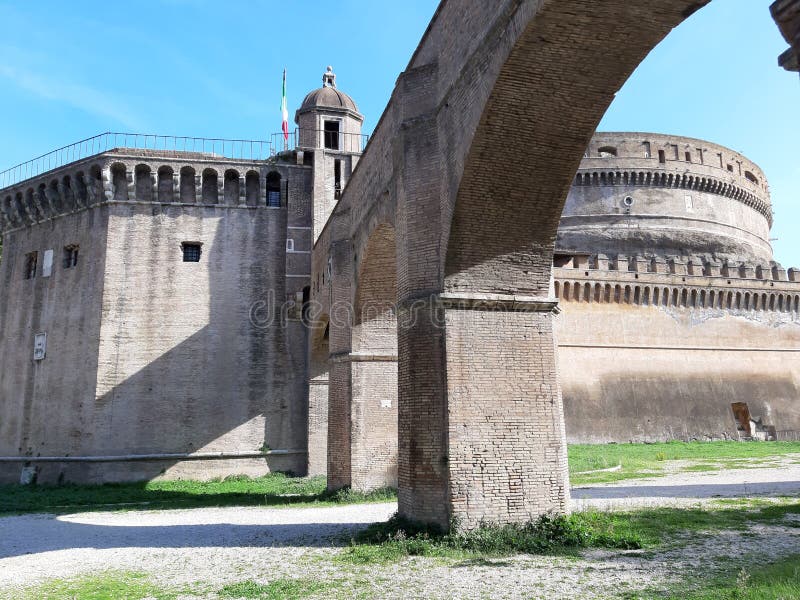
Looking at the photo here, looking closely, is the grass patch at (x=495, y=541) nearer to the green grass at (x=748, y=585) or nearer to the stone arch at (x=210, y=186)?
the green grass at (x=748, y=585)

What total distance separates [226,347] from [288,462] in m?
3.98

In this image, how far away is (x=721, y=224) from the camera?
3984cm

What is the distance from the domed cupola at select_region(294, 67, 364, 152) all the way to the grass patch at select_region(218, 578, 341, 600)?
16996 mm

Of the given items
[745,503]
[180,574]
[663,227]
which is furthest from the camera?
[663,227]

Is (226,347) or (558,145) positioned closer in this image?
(558,145)

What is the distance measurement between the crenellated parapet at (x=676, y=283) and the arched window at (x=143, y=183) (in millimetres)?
16473

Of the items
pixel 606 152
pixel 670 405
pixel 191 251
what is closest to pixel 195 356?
pixel 191 251

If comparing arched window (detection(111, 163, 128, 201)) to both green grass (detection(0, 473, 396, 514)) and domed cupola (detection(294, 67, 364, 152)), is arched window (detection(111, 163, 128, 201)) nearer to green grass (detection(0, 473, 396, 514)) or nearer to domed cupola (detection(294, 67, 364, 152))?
domed cupola (detection(294, 67, 364, 152))

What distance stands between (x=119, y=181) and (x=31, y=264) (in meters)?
4.96

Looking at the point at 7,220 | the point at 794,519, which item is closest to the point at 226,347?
the point at 7,220

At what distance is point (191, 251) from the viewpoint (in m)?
20.6

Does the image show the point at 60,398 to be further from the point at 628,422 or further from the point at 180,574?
the point at 628,422

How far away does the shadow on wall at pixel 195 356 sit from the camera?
18.9 metres

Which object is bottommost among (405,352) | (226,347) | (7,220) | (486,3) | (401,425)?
(401,425)
